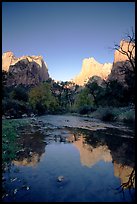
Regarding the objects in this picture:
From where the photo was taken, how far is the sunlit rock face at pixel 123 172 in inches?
289

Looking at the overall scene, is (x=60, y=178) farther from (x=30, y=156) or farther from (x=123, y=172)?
(x=30, y=156)

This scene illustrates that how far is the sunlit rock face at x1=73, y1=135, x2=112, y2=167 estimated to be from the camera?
9834 mm

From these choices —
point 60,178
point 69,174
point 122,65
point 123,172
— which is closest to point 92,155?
point 123,172

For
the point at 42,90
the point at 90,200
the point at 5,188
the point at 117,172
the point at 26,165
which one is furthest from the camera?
the point at 42,90

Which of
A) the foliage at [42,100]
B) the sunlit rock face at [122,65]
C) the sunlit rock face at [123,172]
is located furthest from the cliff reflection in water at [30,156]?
the foliage at [42,100]

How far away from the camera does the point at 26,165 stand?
28.9ft

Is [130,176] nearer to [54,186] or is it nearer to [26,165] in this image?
[54,186]

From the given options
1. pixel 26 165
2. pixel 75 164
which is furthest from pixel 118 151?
pixel 26 165

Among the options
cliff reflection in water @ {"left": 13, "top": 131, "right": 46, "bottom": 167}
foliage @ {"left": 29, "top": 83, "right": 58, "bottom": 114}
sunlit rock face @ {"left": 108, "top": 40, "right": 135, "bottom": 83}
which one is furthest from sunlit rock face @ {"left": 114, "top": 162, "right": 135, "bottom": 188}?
foliage @ {"left": 29, "top": 83, "right": 58, "bottom": 114}

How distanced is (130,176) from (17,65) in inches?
6760

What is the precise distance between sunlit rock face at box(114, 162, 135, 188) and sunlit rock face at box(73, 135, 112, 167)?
1.10m

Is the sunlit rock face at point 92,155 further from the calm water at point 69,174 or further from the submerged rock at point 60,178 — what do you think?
the submerged rock at point 60,178

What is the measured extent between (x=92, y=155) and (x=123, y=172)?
10.1 feet

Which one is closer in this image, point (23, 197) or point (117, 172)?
point (23, 197)
